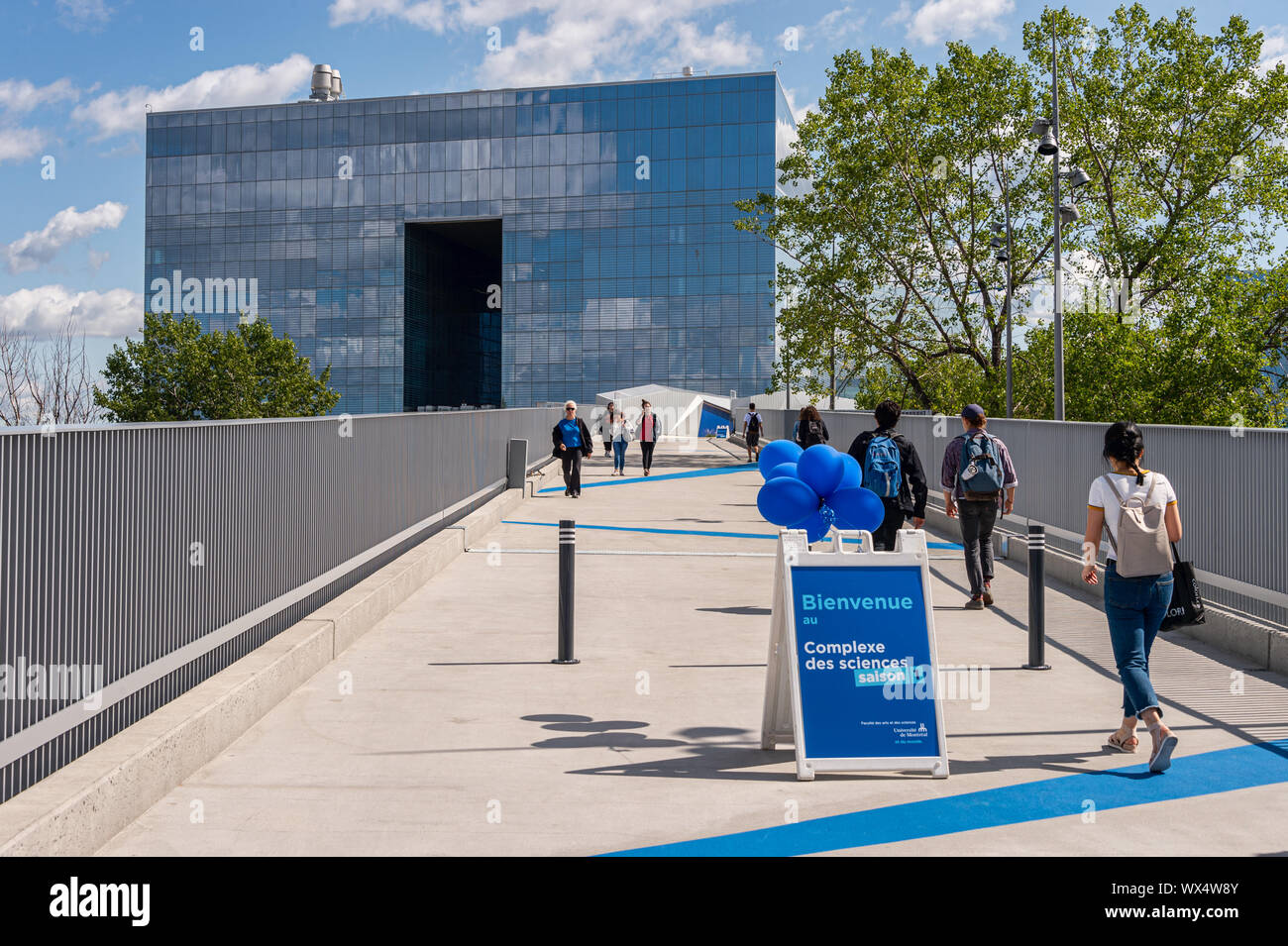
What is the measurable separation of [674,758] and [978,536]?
5857 mm

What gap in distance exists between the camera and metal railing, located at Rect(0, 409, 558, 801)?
16.2 ft

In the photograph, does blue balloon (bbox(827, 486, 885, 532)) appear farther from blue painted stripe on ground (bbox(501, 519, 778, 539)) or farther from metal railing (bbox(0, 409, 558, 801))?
blue painted stripe on ground (bbox(501, 519, 778, 539))

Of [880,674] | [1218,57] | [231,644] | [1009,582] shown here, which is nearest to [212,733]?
[231,644]

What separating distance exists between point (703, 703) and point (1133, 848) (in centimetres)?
321

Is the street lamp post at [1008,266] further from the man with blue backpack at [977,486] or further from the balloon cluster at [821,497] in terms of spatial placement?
the balloon cluster at [821,497]

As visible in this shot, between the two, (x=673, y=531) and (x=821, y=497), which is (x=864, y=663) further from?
(x=673, y=531)

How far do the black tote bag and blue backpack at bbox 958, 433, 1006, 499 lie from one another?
15.4 ft

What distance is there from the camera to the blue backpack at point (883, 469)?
34.4ft

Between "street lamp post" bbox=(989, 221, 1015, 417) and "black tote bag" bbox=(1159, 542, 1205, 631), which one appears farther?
"street lamp post" bbox=(989, 221, 1015, 417)

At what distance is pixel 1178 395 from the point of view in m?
27.3

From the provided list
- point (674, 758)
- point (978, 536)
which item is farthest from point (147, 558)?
point (978, 536)

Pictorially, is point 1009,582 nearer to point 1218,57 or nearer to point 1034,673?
point 1034,673

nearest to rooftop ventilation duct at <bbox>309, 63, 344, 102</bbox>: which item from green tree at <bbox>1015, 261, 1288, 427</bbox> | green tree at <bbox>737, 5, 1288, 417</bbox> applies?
green tree at <bbox>737, 5, 1288, 417</bbox>
